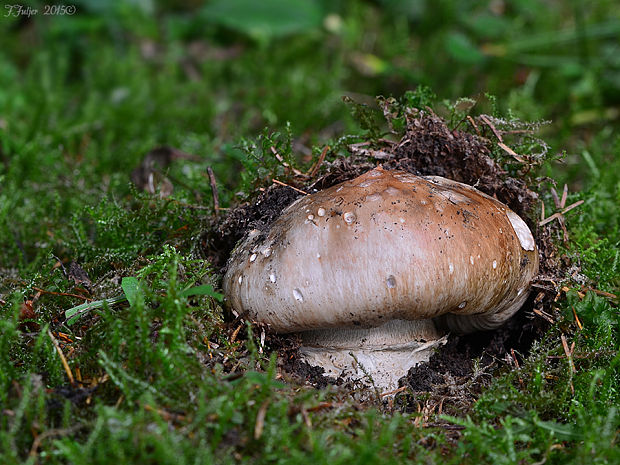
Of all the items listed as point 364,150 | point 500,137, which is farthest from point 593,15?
point 364,150

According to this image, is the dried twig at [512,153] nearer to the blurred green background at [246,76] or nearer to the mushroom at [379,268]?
the mushroom at [379,268]

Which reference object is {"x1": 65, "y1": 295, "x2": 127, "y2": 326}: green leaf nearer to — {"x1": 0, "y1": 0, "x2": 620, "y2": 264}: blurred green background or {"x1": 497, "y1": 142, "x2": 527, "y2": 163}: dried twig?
{"x1": 0, "y1": 0, "x2": 620, "y2": 264}: blurred green background

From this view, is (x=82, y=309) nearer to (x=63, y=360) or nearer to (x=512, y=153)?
(x=63, y=360)

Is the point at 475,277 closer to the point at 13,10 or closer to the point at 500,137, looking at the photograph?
the point at 500,137

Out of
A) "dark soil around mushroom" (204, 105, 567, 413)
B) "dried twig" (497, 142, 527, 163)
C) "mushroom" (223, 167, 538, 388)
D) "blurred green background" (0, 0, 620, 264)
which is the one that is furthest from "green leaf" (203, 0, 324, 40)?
"mushroom" (223, 167, 538, 388)

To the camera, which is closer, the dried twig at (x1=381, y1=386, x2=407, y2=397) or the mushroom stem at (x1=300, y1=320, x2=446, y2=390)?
the dried twig at (x1=381, y1=386, x2=407, y2=397)

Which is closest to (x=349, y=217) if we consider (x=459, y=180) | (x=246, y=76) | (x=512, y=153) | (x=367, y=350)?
(x=367, y=350)
